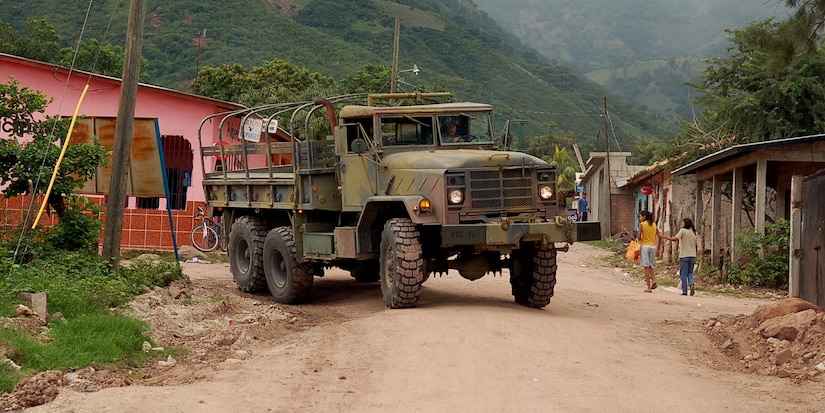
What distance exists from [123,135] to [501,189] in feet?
16.6

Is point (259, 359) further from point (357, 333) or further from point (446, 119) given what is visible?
point (446, 119)

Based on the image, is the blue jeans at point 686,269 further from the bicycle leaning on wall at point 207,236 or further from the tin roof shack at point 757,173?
the bicycle leaning on wall at point 207,236

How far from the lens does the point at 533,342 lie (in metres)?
10.6

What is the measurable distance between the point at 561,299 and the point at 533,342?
600 centimetres

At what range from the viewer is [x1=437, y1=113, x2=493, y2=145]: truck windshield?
1470 centimetres

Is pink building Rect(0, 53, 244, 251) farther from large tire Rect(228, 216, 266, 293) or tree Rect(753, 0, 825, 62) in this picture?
tree Rect(753, 0, 825, 62)

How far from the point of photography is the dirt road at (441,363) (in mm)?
8227

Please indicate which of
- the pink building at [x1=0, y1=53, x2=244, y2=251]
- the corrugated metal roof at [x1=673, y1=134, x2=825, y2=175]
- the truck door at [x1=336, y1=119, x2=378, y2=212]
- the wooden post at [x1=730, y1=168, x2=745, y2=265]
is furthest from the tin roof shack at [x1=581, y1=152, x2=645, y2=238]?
the truck door at [x1=336, y1=119, x2=378, y2=212]

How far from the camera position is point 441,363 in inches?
375

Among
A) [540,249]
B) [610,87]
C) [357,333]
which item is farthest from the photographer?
[610,87]

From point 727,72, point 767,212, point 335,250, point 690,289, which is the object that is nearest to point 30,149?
point 335,250

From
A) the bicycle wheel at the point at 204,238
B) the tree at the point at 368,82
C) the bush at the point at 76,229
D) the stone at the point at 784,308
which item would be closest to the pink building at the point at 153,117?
the bicycle wheel at the point at 204,238

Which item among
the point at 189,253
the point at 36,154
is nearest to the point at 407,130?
the point at 36,154

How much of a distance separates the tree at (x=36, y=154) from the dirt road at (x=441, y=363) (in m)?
2.32
